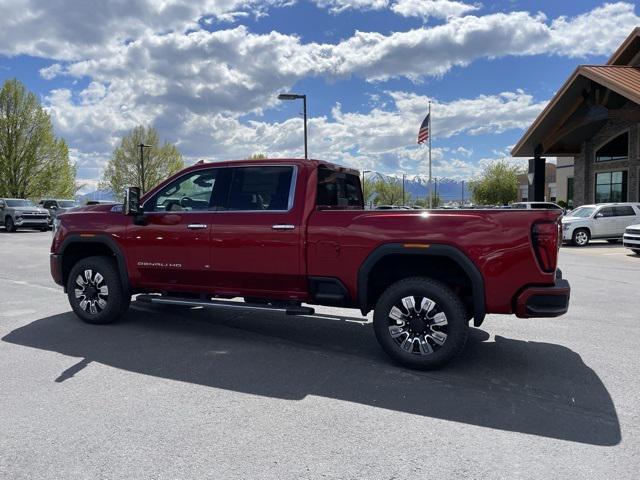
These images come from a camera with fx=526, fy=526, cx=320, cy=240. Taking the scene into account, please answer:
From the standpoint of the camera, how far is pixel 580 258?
1496 cm

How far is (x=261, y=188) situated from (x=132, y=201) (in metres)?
1.46

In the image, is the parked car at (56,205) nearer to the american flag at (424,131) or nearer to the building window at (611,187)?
the american flag at (424,131)

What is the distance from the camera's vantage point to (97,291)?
20.4 feet

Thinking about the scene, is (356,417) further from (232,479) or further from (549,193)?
(549,193)

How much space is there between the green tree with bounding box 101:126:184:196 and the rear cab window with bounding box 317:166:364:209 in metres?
49.4

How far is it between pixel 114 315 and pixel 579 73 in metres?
23.2

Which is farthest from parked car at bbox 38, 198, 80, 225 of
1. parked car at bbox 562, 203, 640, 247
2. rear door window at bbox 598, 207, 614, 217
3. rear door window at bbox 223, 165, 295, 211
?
rear door window at bbox 223, 165, 295, 211

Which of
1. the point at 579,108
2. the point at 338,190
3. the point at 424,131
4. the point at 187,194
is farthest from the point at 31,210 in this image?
the point at 579,108

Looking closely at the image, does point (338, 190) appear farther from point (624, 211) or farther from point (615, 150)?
point (615, 150)

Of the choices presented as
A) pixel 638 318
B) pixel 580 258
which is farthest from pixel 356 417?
pixel 580 258

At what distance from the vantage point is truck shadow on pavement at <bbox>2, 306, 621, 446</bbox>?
3762 millimetres

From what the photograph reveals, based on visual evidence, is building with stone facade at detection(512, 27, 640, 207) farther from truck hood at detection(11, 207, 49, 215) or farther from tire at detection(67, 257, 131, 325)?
truck hood at detection(11, 207, 49, 215)

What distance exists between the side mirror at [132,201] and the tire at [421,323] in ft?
9.52

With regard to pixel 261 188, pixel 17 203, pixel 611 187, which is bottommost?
pixel 261 188
